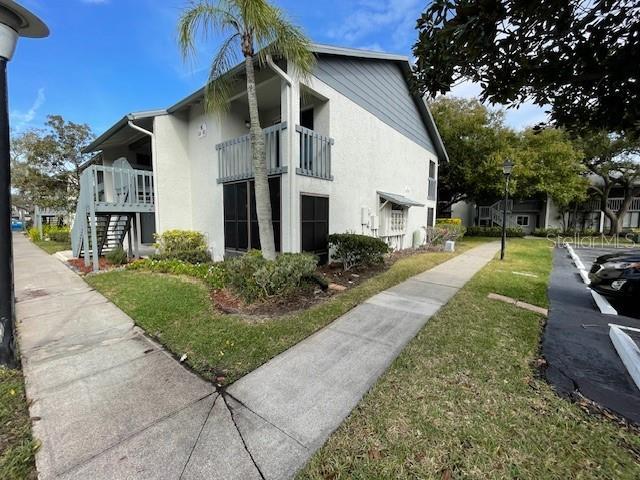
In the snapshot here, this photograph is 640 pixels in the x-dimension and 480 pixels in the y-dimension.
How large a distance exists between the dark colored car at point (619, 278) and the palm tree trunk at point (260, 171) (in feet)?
21.7

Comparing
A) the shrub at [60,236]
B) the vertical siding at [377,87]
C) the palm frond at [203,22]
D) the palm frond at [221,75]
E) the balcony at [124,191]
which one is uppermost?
the vertical siding at [377,87]

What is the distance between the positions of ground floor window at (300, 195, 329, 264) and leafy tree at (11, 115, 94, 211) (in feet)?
74.8

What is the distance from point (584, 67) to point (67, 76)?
1734cm

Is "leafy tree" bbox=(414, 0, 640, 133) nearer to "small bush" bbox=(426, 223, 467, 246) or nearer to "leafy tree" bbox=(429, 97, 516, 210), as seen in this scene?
"small bush" bbox=(426, 223, 467, 246)

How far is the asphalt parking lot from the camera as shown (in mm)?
2660

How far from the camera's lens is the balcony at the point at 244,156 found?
7223 mm

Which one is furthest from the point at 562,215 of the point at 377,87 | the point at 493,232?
the point at 377,87

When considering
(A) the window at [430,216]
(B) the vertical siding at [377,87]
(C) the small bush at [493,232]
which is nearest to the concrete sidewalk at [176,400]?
(B) the vertical siding at [377,87]

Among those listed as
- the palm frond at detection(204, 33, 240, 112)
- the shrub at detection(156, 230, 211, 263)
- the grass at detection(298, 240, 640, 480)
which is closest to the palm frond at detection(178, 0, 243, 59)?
the palm frond at detection(204, 33, 240, 112)

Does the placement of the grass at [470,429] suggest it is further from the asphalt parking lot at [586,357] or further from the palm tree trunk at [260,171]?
the palm tree trunk at [260,171]

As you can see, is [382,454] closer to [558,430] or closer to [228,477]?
[228,477]

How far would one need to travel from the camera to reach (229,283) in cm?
598

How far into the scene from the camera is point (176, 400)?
257 centimetres

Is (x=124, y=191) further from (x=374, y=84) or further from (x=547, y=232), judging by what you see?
(x=547, y=232)
